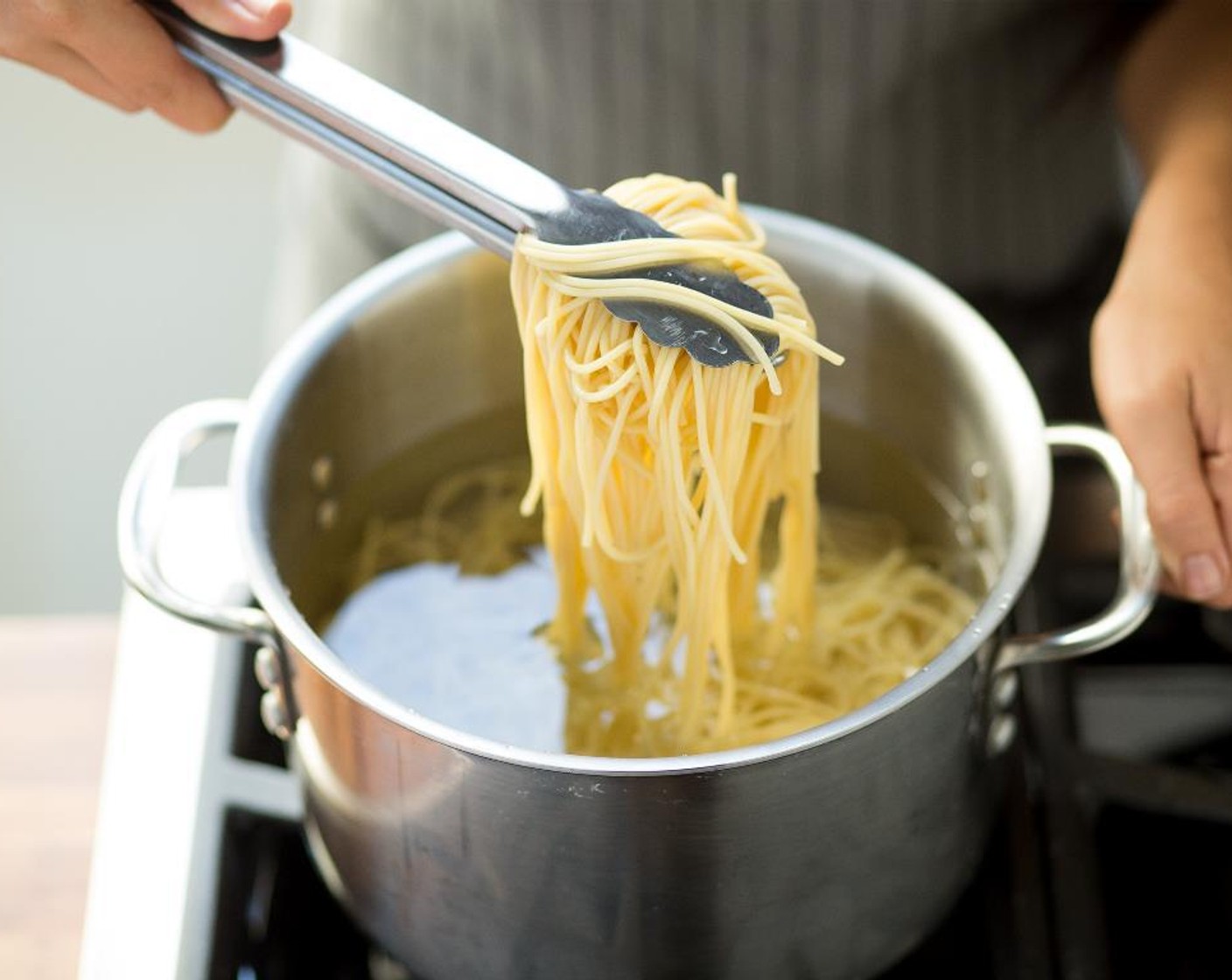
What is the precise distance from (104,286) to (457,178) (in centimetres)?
183

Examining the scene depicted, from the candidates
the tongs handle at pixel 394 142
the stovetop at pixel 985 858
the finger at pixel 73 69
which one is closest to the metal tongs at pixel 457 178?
the tongs handle at pixel 394 142

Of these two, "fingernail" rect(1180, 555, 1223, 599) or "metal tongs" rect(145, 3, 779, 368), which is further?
"fingernail" rect(1180, 555, 1223, 599)

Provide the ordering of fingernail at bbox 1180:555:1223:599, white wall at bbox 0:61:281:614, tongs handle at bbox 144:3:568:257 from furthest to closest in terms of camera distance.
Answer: white wall at bbox 0:61:281:614, fingernail at bbox 1180:555:1223:599, tongs handle at bbox 144:3:568:257

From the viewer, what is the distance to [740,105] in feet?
4.44

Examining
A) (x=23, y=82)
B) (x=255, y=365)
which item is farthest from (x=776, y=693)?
(x=23, y=82)

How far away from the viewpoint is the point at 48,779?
1187mm

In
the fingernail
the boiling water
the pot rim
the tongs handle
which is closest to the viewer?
the pot rim

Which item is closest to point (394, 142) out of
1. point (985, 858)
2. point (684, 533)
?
point (684, 533)

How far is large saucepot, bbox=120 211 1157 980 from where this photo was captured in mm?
798

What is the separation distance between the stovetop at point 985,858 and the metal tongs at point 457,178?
407 millimetres

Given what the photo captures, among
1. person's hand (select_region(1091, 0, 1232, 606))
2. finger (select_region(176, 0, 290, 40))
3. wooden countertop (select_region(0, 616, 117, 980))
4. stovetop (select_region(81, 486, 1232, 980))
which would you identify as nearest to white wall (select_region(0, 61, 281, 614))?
wooden countertop (select_region(0, 616, 117, 980))

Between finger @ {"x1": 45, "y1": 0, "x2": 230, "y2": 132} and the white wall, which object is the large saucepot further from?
the white wall

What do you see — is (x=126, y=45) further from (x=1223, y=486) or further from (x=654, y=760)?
(x=1223, y=486)

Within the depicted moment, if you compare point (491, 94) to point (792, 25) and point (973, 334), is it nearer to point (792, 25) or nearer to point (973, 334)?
point (792, 25)
